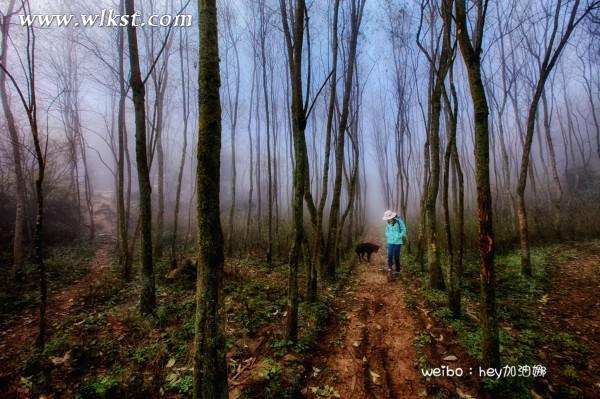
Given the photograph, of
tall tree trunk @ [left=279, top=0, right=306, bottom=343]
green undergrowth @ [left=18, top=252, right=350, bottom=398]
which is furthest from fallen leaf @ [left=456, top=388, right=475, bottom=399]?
tall tree trunk @ [left=279, top=0, right=306, bottom=343]

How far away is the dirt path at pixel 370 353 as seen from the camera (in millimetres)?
2859

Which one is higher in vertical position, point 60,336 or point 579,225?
point 579,225

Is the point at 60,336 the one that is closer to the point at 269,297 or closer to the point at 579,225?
the point at 269,297

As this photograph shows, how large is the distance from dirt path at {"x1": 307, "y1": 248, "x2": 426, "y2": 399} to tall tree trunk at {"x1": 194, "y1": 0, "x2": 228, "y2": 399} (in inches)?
56.0

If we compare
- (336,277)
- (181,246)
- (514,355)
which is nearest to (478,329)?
(514,355)

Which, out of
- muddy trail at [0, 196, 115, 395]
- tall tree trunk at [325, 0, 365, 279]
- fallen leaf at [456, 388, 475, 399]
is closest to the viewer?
fallen leaf at [456, 388, 475, 399]

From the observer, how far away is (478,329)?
150 inches

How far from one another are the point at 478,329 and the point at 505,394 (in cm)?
134

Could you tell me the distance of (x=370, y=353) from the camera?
11.4ft

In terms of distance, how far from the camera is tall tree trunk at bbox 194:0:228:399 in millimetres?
1962

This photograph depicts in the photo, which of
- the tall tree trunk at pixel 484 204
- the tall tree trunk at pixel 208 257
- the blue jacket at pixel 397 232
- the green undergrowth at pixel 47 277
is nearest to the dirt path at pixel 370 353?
the tall tree trunk at pixel 484 204

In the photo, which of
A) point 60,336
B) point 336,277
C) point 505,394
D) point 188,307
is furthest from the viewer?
point 336,277

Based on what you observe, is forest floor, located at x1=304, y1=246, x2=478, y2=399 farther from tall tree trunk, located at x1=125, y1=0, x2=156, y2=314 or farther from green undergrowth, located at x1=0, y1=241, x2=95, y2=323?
green undergrowth, located at x1=0, y1=241, x2=95, y2=323

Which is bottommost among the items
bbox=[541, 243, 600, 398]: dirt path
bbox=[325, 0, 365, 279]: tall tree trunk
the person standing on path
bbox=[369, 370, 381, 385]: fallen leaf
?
bbox=[369, 370, 381, 385]: fallen leaf
